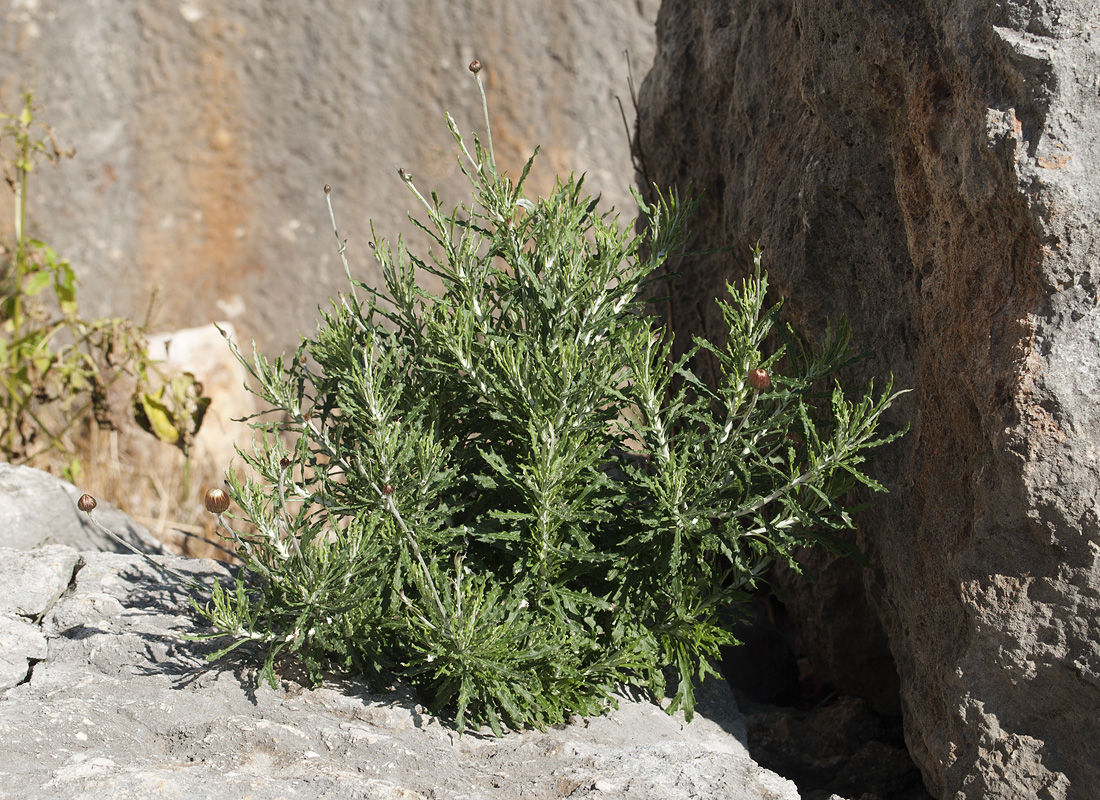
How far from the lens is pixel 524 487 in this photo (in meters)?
2.20

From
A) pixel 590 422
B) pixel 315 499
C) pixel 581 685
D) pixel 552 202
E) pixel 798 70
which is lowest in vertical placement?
pixel 581 685

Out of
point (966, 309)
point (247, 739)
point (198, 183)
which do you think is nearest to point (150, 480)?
point (198, 183)

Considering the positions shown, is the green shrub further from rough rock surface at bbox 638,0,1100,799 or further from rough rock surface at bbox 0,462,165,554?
rough rock surface at bbox 0,462,165,554

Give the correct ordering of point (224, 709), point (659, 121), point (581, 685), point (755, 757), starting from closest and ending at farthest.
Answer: point (224, 709) → point (581, 685) → point (755, 757) → point (659, 121)

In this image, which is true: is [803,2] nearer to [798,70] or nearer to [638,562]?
[798,70]

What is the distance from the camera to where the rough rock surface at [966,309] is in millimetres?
2020

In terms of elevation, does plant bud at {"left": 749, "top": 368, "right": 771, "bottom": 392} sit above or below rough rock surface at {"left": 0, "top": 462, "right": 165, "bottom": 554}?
above

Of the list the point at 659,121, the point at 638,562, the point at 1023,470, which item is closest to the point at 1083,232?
the point at 1023,470

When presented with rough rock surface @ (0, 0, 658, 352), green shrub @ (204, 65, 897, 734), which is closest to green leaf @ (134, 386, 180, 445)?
green shrub @ (204, 65, 897, 734)

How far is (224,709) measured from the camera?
2.19 metres

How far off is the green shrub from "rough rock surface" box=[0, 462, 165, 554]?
3.90 ft

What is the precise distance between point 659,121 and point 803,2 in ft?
3.56

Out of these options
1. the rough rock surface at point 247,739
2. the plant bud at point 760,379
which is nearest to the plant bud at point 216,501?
the rough rock surface at point 247,739

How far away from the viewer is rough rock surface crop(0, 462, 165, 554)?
3150 millimetres
